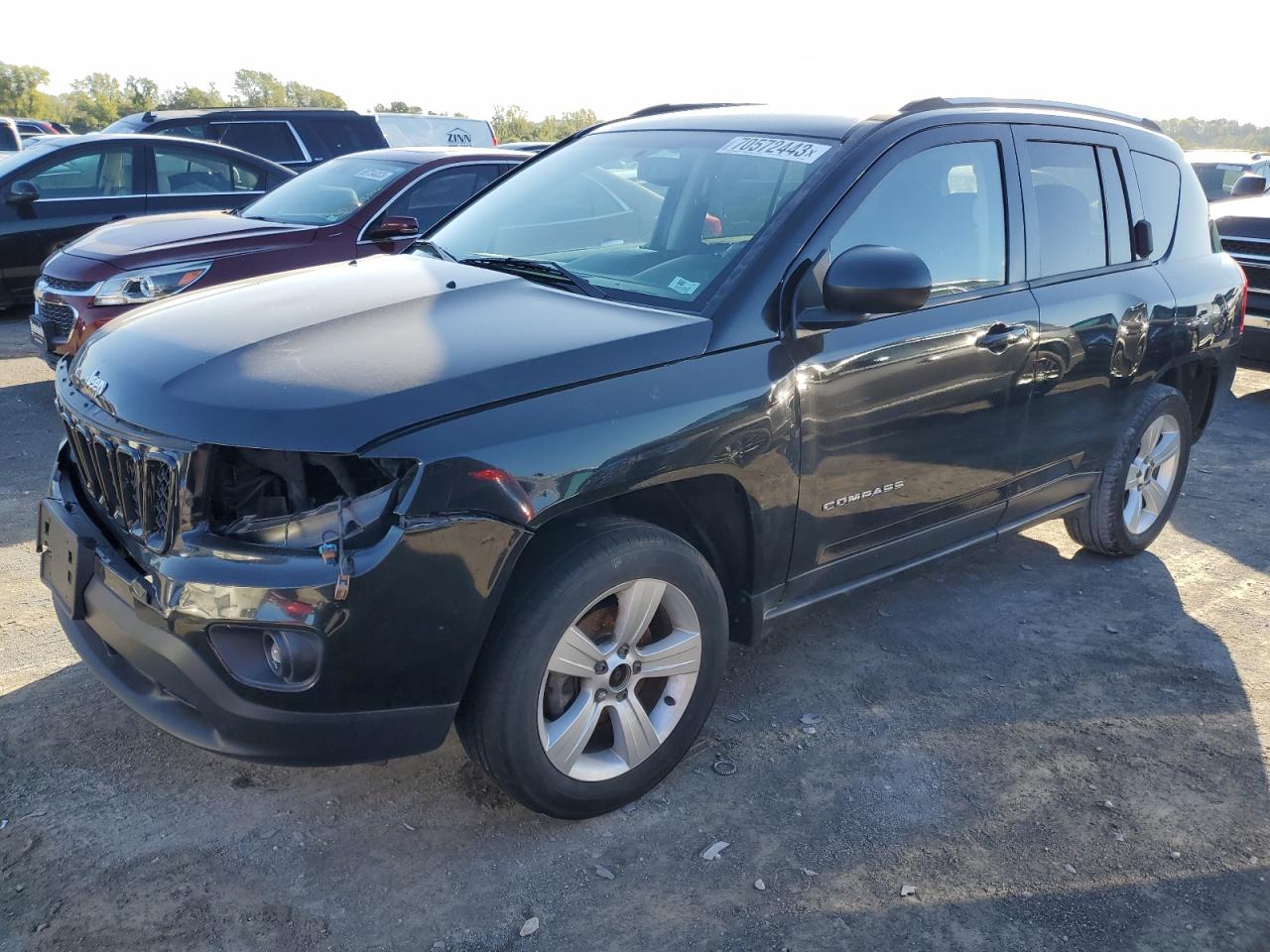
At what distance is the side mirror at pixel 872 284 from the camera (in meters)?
3.01

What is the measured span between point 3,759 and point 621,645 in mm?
1831

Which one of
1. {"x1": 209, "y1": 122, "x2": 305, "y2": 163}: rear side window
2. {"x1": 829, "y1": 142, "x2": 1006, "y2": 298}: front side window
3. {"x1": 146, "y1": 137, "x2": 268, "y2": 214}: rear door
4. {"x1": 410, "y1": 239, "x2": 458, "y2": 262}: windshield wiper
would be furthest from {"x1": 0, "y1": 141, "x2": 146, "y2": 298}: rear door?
{"x1": 829, "y1": 142, "x2": 1006, "y2": 298}: front side window

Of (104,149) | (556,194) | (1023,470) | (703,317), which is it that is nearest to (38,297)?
(104,149)

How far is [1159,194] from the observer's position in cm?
467

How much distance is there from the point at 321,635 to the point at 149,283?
466cm

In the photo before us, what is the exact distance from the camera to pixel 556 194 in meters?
3.95

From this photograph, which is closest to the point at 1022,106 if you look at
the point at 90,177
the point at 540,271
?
the point at 540,271

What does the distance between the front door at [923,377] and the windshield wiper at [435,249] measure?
1.34 metres

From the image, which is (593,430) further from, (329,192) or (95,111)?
(95,111)

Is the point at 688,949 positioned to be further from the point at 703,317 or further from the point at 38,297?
the point at 38,297

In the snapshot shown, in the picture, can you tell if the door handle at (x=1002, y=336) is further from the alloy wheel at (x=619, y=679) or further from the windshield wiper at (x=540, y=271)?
the alloy wheel at (x=619, y=679)

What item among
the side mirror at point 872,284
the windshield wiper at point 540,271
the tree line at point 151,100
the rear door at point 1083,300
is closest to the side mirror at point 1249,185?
the rear door at point 1083,300

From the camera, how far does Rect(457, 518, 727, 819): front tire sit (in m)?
2.64

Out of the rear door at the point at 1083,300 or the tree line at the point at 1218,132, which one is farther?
the tree line at the point at 1218,132
